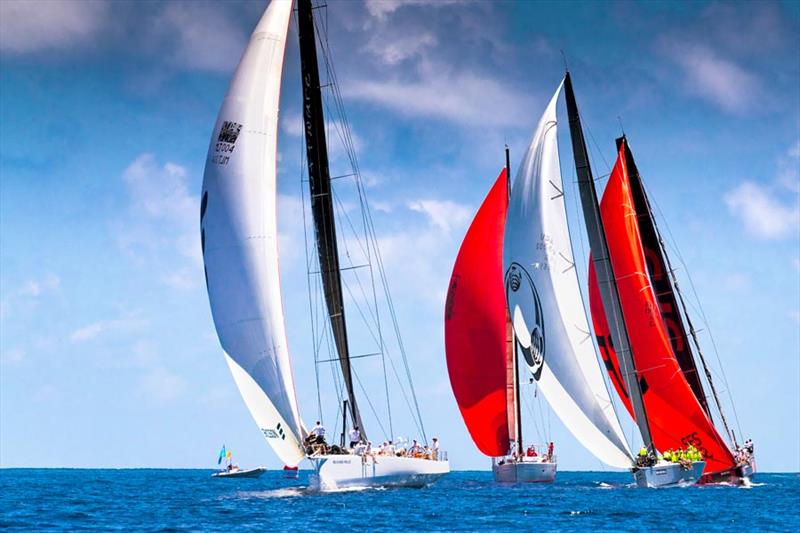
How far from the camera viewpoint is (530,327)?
4241cm

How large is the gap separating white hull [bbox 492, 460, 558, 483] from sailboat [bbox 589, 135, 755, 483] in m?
5.02

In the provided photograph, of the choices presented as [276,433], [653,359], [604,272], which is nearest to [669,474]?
[653,359]

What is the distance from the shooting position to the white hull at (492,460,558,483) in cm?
4872

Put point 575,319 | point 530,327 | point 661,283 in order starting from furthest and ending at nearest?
1. point 661,283
2. point 530,327
3. point 575,319

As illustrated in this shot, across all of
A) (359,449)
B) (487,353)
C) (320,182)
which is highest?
(320,182)

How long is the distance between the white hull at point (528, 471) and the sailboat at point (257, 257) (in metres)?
15.8

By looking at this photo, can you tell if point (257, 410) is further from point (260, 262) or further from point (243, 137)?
point (243, 137)

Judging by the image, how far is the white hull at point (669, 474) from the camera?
40562mm

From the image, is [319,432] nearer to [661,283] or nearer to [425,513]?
[425,513]

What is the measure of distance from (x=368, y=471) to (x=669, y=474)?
13394 millimetres

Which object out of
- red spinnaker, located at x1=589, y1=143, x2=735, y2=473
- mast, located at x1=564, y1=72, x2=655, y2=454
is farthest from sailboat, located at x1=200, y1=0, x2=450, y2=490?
red spinnaker, located at x1=589, y1=143, x2=735, y2=473

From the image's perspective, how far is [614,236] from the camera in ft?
150

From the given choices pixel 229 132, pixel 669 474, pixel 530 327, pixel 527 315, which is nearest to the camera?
pixel 229 132

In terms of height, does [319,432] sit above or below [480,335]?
below
